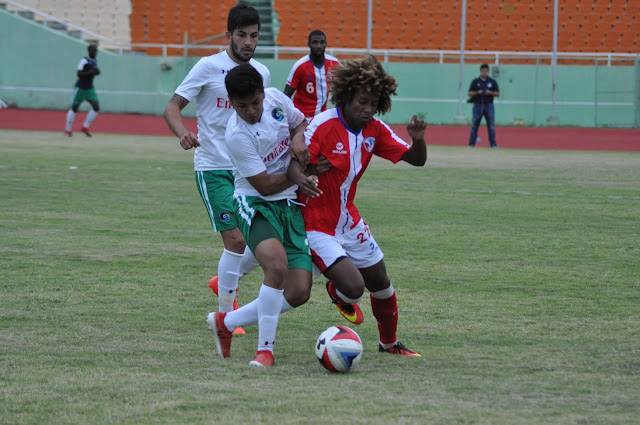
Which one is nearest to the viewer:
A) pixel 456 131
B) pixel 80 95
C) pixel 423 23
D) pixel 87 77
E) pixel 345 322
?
pixel 345 322

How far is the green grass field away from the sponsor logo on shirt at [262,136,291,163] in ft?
3.46

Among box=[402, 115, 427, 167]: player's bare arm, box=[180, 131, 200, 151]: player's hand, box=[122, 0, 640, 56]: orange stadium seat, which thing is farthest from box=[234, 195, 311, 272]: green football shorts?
box=[122, 0, 640, 56]: orange stadium seat

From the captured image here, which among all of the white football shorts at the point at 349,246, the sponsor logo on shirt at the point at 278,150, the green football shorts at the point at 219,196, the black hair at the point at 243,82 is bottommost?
the white football shorts at the point at 349,246

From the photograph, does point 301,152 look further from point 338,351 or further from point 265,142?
point 338,351

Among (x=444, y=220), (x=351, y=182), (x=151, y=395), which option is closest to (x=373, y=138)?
(x=351, y=182)

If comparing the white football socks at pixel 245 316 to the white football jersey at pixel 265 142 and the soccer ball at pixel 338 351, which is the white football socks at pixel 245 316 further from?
the white football jersey at pixel 265 142

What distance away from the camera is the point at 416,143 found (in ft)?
16.7

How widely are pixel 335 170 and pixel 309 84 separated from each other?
5.59 metres

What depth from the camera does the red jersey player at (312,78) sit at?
10.4 metres

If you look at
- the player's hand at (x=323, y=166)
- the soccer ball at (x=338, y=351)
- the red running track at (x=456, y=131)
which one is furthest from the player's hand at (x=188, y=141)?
the red running track at (x=456, y=131)

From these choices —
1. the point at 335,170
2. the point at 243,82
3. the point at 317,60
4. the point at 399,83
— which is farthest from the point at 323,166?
the point at 399,83

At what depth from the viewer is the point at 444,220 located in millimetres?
10492

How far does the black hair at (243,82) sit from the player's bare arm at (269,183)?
45 cm

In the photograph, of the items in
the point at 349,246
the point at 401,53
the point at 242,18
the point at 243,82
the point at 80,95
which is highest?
the point at 401,53
